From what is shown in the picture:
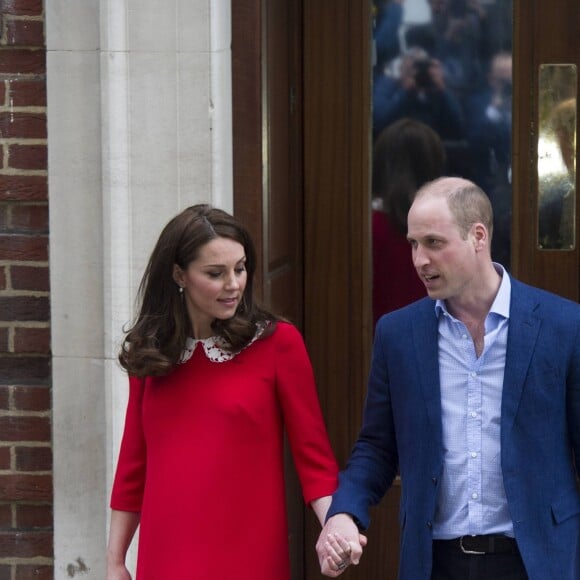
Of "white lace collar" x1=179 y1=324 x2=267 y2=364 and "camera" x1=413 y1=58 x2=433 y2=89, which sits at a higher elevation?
"camera" x1=413 y1=58 x2=433 y2=89

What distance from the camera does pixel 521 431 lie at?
10.2 feet

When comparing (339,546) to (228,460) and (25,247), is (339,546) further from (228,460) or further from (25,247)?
(25,247)

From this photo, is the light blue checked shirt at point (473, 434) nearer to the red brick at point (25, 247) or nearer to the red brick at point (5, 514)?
the red brick at point (25, 247)

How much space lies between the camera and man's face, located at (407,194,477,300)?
3.09 m

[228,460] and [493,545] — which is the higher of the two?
[228,460]

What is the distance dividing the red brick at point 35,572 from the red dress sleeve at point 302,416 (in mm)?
1538

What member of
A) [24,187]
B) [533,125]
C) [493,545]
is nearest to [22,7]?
[24,187]

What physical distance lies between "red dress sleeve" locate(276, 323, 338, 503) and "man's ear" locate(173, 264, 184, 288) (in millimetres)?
264

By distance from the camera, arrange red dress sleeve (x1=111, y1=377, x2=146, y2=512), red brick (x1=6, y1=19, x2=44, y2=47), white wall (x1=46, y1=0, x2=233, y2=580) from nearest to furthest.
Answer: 1. red dress sleeve (x1=111, y1=377, x2=146, y2=512)
2. white wall (x1=46, y1=0, x2=233, y2=580)
3. red brick (x1=6, y1=19, x2=44, y2=47)

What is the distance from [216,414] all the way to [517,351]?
0.73 m

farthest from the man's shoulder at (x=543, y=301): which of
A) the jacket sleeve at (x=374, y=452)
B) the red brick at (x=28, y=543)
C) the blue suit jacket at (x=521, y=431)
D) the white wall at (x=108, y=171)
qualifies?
the red brick at (x=28, y=543)

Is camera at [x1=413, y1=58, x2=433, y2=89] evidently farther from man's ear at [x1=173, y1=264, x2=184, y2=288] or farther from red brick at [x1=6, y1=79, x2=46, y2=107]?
man's ear at [x1=173, y1=264, x2=184, y2=288]

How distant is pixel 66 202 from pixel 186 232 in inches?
46.5

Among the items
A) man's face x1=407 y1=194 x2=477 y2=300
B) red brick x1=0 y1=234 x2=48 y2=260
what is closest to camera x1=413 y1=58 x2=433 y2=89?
red brick x1=0 y1=234 x2=48 y2=260
